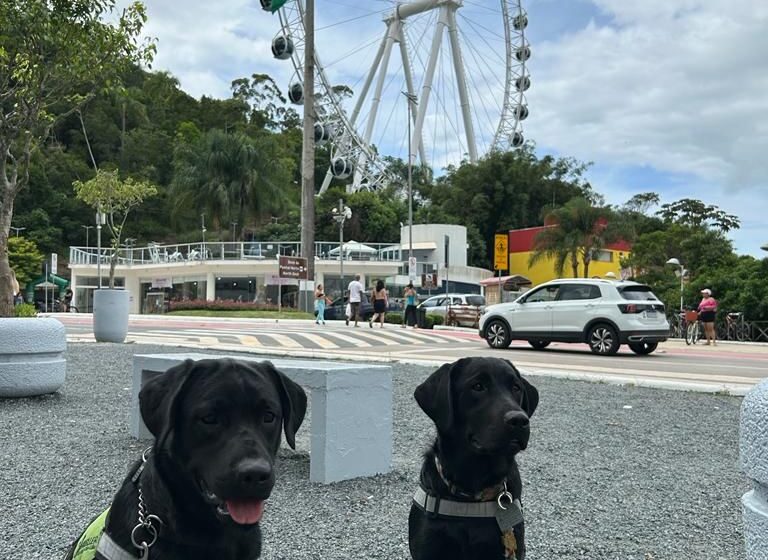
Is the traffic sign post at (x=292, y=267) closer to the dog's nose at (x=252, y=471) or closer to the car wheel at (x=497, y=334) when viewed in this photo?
the car wheel at (x=497, y=334)

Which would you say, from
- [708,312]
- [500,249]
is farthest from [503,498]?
[500,249]

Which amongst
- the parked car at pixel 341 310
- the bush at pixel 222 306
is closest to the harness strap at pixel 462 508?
the parked car at pixel 341 310

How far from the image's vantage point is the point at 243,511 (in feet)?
6.61

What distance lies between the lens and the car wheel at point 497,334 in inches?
671

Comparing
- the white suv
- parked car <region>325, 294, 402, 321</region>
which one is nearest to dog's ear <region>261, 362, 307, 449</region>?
the white suv

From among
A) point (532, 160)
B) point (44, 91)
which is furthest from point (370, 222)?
point (44, 91)

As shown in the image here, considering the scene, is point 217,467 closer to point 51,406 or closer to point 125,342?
point 51,406

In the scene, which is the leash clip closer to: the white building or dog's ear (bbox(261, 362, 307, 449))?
dog's ear (bbox(261, 362, 307, 449))

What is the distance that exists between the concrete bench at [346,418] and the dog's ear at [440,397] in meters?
1.58

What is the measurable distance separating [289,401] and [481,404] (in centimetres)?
86

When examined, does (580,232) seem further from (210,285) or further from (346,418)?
(346,418)

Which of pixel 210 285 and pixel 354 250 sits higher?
pixel 354 250

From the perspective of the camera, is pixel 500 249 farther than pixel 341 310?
No

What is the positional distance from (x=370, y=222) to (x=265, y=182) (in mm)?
12300
